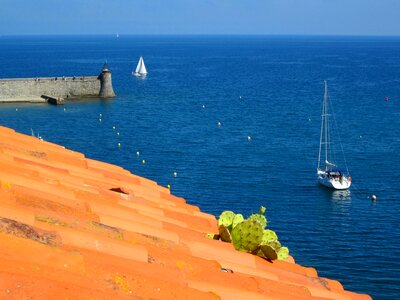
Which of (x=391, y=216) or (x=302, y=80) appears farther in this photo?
(x=302, y=80)

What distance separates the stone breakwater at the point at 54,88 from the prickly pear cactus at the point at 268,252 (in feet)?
283

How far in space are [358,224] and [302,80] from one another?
103 metres

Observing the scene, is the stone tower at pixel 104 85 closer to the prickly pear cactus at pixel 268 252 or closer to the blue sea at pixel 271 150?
the blue sea at pixel 271 150

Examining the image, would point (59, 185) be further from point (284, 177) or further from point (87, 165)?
point (284, 177)

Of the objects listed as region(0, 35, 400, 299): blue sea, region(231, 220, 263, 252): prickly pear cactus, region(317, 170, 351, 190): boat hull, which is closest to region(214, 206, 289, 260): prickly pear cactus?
region(231, 220, 263, 252): prickly pear cactus

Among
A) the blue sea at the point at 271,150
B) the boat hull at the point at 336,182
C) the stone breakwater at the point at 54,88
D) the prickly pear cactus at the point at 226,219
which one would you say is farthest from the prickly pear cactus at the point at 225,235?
the stone breakwater at the point at 54,88

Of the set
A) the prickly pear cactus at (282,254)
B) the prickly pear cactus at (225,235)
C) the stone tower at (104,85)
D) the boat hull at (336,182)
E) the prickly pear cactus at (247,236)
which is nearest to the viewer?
the prickly pear cactus at (247,236)

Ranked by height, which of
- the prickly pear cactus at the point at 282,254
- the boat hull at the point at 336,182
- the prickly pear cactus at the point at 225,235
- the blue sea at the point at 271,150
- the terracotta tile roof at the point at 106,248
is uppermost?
the terracotta tile roof at the point at 106,248

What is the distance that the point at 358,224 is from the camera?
4116cm

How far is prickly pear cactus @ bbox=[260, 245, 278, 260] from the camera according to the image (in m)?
6.98

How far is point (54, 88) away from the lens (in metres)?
93.9

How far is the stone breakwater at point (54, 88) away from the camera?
89.1 m

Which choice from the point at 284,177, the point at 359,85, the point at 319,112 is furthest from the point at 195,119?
the point at 359,85

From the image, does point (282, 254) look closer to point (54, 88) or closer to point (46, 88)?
point (46, 88)
